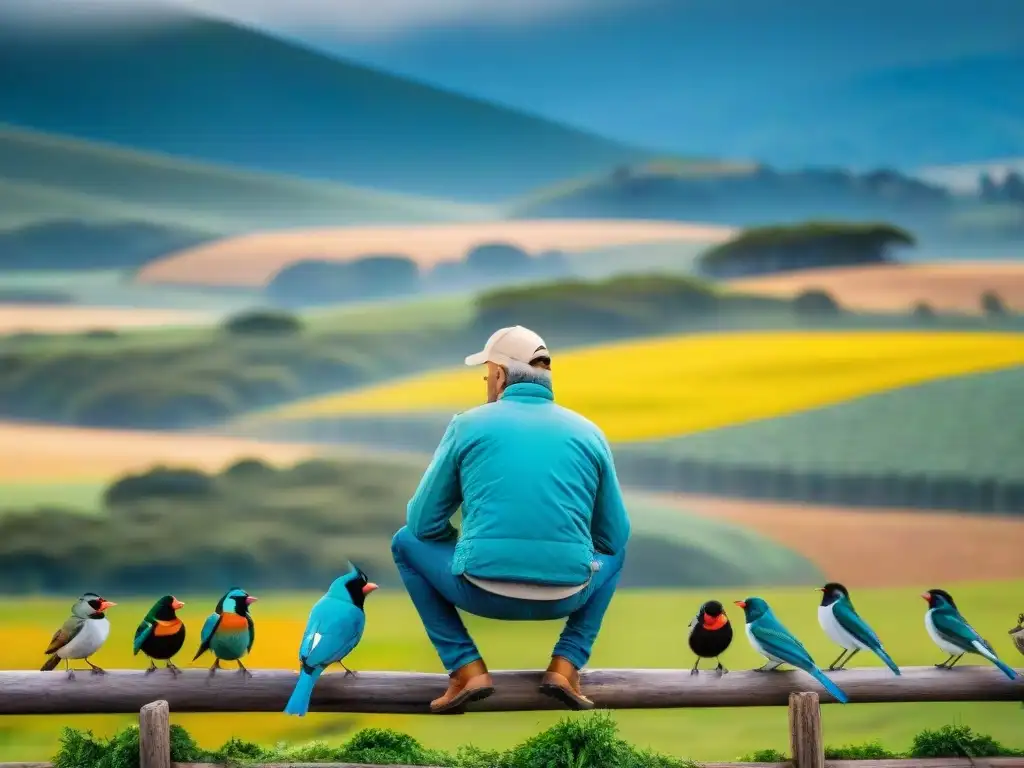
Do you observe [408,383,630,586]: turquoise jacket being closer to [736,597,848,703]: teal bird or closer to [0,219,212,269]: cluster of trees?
[736,597,848,703]: teal bird

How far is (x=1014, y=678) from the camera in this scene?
3.72 m

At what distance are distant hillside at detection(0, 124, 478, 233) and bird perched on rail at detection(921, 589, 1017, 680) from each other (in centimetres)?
371

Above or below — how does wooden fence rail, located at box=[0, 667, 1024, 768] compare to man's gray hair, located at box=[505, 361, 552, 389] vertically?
below

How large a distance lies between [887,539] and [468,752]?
3.13m

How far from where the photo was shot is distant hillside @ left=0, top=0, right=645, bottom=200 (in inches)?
263

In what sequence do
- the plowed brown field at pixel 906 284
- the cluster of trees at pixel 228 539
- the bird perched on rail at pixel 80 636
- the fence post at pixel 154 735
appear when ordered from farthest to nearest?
the plowed brown field at pixel 906 284 → the cluster of trees at pixel 228 539 → the bird perched on rail at pixel 80 636 → the fence post at pixel 154 735

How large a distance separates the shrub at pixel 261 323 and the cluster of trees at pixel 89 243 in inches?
17.3

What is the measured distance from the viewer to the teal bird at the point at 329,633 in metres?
3.34

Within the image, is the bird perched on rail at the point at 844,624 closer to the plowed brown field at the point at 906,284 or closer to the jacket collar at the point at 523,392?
the jacket collar at the point at 523,392

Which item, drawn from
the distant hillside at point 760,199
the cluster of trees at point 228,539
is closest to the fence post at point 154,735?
the cluster of trees at point 228,539

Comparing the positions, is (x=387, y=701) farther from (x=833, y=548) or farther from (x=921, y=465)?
(x=921, y=465)

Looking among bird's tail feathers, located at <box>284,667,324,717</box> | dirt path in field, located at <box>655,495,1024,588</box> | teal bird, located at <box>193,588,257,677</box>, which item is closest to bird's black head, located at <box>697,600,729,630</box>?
bird's tail feathers, located at <box>284,667,324,717</box>

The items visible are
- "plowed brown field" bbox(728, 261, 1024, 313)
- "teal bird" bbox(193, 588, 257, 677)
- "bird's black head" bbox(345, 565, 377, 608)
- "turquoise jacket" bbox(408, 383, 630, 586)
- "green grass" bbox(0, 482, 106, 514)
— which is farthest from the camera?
"plowed brown field" bbox(728, 261, 1024, 313)

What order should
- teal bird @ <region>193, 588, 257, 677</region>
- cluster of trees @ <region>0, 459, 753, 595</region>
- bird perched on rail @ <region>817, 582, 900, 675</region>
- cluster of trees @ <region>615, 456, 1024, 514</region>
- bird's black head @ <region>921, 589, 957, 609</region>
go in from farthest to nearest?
cluster of trees @ <region>615, 456, 1024, 514</region> → cluster of trees @ <region>0, 459, 753, 595</region> → bird's black head @ <region>921, 589, 957, 609</region> → bird perched on rail @ <region>817, 582, 900, 675</region> → teal bird @ <region>193, 588, 257, 677</region>
